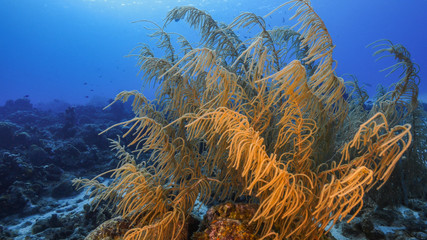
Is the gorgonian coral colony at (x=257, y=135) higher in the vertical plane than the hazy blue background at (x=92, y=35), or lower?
lower

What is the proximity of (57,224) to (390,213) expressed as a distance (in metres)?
7.33

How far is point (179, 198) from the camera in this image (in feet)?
9.04

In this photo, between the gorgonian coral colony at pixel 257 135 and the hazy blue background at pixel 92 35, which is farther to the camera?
the hazy blue background at pixel 92 35

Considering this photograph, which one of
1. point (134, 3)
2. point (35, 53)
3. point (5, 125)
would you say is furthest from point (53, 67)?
point (5, 125)

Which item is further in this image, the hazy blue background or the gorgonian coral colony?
the hazy blue background

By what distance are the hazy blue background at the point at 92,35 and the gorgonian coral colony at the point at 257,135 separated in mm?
81941

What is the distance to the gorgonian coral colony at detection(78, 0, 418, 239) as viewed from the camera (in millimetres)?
1909

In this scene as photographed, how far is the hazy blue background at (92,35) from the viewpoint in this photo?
92500 mm

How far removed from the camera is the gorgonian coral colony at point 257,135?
191 centimetres

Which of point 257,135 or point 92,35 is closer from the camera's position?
point 257,135

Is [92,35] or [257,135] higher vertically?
[92,35]

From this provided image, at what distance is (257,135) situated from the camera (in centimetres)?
186

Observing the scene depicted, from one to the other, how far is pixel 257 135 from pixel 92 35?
546 ft

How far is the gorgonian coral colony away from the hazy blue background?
81941mm
